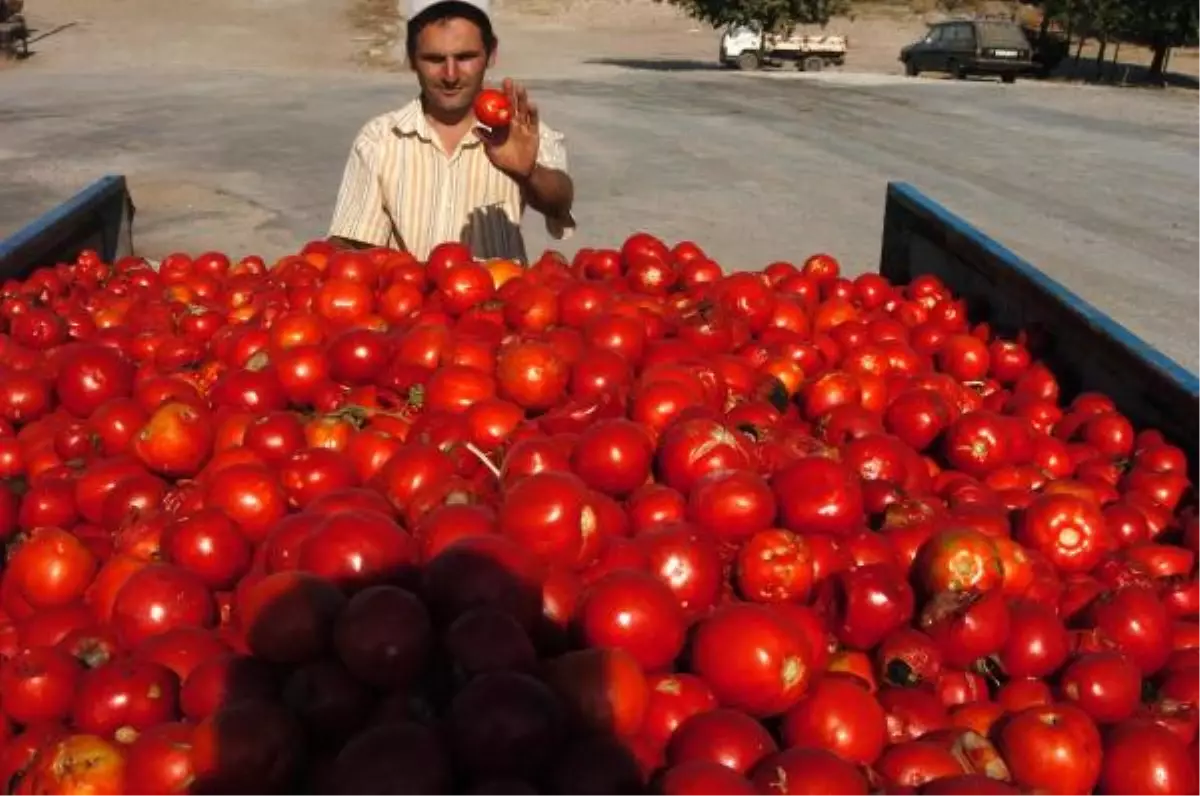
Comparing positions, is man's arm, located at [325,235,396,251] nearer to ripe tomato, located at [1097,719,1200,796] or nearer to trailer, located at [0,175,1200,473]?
→ trailer, located at [0,175,1200,473]

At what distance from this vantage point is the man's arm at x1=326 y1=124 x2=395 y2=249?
209 inches

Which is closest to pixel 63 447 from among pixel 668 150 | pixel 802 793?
pixel 802 793

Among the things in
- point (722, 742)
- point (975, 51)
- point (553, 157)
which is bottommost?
point (722, 742)

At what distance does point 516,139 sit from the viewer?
465cm

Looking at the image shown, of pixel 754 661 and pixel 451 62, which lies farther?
pixel 451 62

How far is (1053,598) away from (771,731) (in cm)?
94

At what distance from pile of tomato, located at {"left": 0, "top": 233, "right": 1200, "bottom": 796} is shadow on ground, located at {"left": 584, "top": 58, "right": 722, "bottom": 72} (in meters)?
32.8

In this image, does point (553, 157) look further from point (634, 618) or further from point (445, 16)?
point (634, 618)

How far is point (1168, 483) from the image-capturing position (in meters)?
3.44

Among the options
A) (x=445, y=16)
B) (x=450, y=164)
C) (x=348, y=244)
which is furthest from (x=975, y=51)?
(x=445, y=16)

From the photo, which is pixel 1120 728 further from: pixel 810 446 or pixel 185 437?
pixel 185 437

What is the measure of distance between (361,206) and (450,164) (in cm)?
53

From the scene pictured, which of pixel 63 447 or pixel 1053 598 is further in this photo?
pixel 63 447

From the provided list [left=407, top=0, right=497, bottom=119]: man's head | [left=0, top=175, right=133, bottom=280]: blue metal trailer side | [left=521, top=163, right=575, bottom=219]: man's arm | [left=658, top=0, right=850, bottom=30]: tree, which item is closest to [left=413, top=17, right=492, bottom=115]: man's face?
[left=407, top=0, right=497, bottom=119]: man's head
